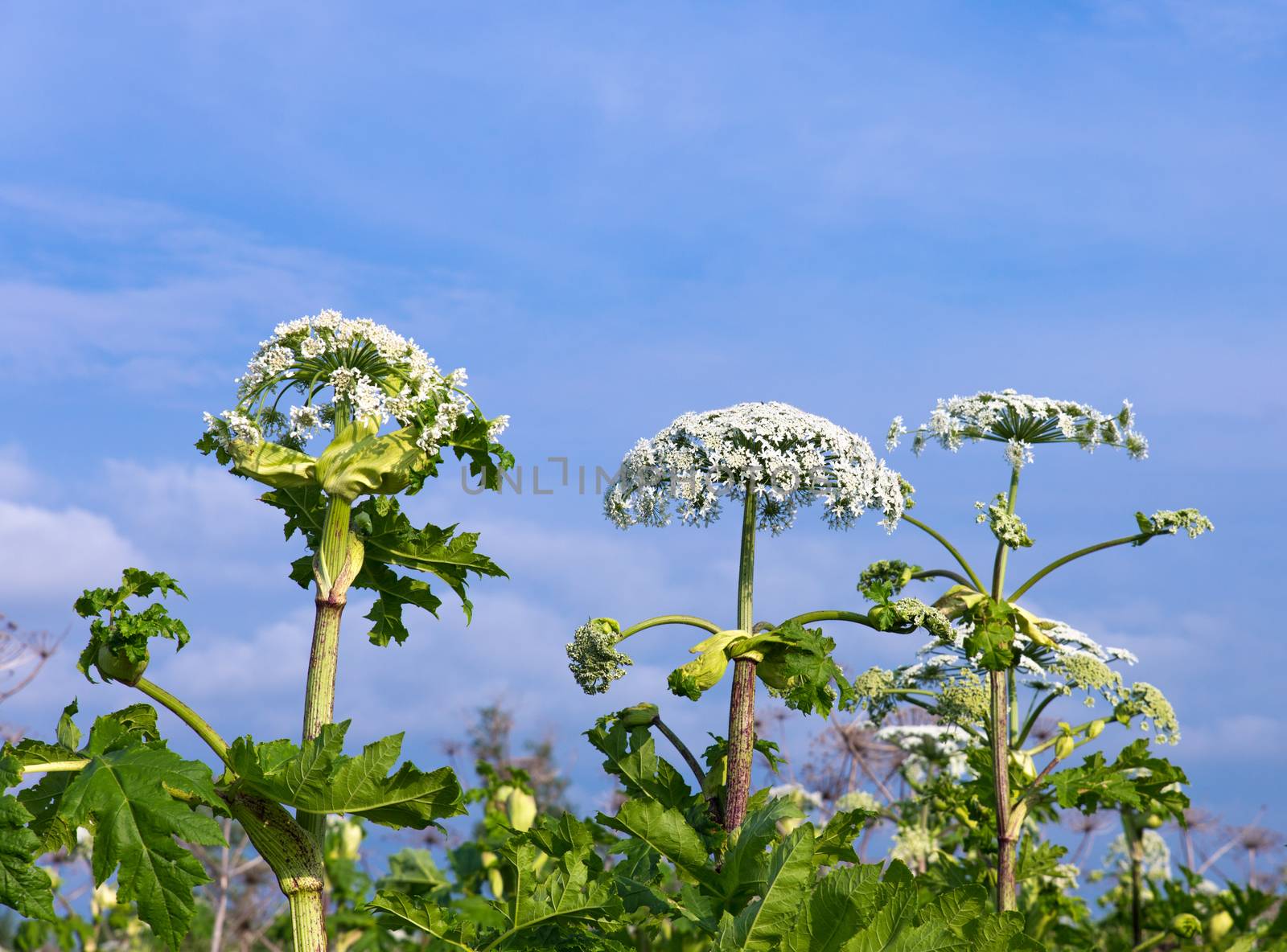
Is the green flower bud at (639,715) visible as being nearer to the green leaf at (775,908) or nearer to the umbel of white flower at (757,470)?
the umbel of white flower at (757,470)

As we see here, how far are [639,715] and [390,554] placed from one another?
164 centimetres

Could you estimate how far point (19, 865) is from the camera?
3461 millimetres

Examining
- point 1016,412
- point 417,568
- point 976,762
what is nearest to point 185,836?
point 417,568

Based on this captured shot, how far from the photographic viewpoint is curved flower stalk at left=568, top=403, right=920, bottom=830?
17.1 ft

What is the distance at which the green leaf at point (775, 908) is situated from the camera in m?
3.72

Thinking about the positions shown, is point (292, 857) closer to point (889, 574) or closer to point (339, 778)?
point (339, 778)

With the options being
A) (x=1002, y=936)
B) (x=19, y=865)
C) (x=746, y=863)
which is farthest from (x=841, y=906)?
(x=19, y=865)

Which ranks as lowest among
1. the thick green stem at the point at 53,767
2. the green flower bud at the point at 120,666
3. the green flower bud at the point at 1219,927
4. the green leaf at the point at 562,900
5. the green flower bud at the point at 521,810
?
the green flower bud at the point at 1219,927

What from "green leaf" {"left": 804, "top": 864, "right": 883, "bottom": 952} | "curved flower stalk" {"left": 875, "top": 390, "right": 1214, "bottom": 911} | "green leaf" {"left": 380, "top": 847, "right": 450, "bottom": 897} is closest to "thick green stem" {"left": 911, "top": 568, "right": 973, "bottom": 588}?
"curved flower stalk" {"left": 875, "top": 390, "right": 1214, "bottom": 911}

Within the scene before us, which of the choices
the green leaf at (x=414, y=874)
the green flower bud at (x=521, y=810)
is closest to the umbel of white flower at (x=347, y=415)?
the green flower bud at (x=521, y=810)

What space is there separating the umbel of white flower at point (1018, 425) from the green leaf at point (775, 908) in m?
4.14

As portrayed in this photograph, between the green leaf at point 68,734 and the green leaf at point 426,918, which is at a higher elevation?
the green leaf at point 68,734

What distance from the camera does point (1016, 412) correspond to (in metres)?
7.54

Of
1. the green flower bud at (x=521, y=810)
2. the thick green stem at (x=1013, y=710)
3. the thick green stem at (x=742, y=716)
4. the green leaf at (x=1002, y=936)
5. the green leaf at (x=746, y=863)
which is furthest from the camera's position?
the green flower bud at (x=521, y=810)
